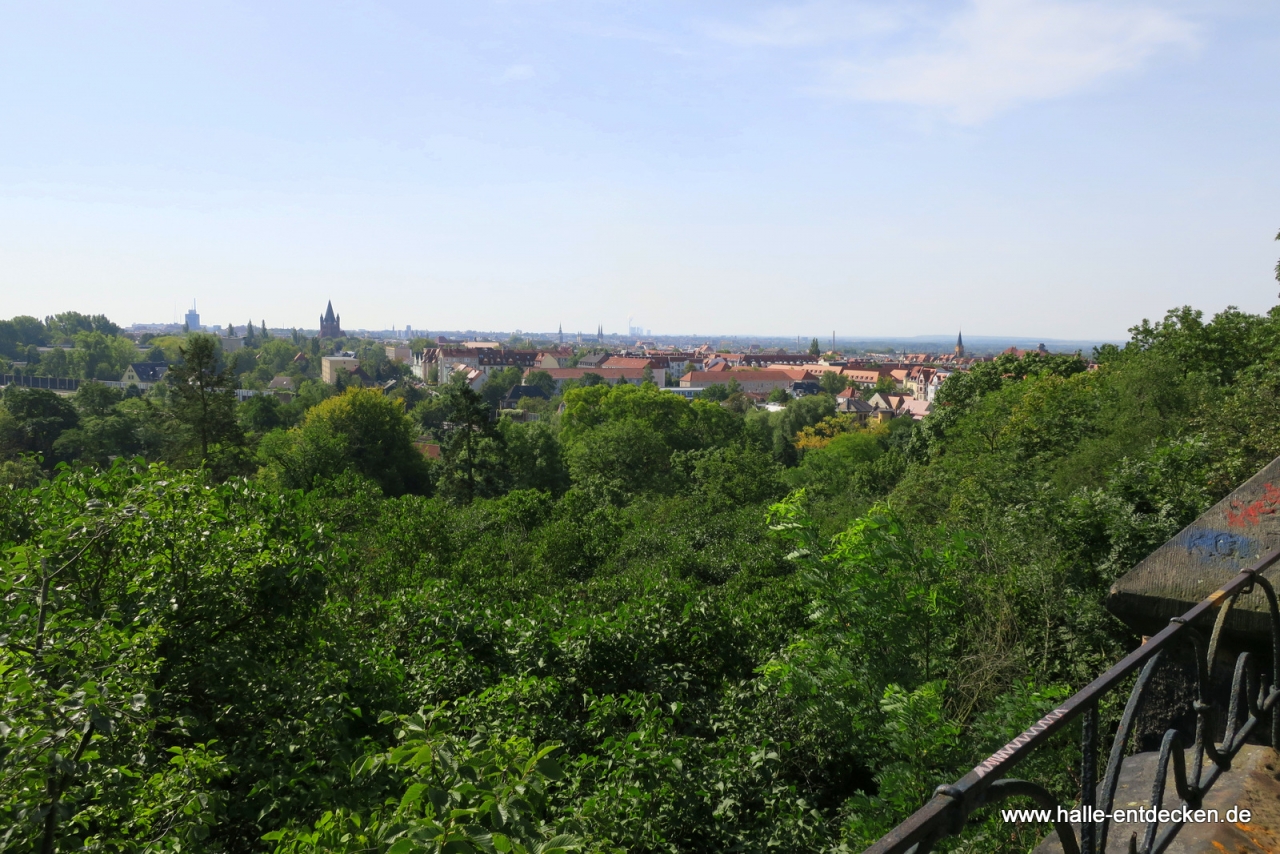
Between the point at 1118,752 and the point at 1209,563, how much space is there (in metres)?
1.49

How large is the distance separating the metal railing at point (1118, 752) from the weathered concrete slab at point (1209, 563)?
103mm

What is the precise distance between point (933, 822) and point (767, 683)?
6.62 m

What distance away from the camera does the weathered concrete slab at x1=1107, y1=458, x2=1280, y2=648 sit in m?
2.92

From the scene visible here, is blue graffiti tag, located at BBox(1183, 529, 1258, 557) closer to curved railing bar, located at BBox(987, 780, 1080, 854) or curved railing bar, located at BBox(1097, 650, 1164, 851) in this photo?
curved railing bar, located at BBox(1097, 650, 1164, 851)

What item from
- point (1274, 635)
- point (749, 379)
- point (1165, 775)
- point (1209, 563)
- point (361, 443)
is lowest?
point (361, 443)

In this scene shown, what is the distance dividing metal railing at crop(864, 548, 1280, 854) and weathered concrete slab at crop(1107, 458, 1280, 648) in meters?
0.10

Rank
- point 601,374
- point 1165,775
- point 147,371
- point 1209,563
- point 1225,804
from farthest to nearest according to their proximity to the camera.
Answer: point 601,374
point 147,371
point 1209,563
point 1225,804
point 1165,775

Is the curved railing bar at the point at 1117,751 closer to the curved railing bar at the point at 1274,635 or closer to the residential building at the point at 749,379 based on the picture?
the curved railing bar at the point at 1274,635

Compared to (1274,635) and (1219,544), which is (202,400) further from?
(1274,635)

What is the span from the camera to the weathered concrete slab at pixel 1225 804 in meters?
2.39

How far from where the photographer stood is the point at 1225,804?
103 inches

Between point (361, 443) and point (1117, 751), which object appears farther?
point (361, 443)

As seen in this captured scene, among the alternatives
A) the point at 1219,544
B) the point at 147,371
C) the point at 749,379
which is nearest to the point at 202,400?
the point at 1219,544

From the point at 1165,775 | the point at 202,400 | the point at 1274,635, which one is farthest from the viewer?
the point at 202,400
